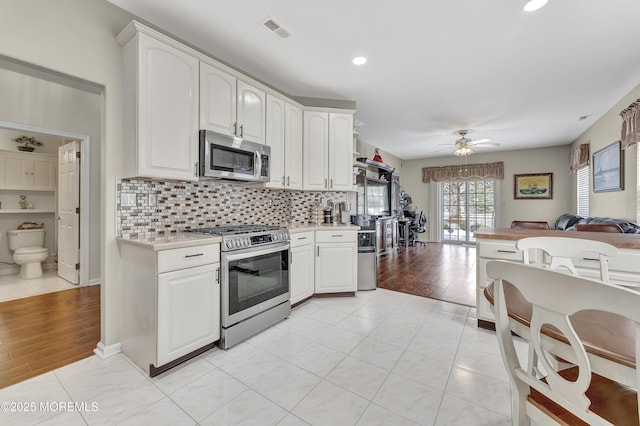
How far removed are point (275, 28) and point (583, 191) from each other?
6623 mm

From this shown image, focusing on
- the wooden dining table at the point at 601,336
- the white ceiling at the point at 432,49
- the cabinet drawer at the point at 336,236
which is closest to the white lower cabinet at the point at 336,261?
the cabinet drawer at the point at 336,236

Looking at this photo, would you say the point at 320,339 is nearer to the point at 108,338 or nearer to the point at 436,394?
the point at 436,394

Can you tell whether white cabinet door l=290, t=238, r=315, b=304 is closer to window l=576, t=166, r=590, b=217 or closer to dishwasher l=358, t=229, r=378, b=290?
dishwasher l=358, t=229, r=378, b=290

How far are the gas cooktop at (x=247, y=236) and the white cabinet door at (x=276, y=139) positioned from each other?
0.66m

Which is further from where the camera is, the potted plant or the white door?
the potted plant

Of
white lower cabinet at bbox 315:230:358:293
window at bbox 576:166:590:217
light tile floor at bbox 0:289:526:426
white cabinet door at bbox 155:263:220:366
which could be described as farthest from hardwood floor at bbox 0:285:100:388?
window at bbox 576:166:590:217

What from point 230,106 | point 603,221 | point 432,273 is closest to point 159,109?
point 230,106

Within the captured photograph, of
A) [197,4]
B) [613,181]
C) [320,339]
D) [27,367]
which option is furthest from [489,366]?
[613,181]

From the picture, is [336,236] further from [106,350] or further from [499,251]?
[106,350]

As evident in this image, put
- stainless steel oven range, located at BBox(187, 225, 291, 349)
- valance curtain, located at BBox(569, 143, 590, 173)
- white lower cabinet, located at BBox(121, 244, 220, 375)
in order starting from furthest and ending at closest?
valance curtain, located at BBox(569, 143, 590, 173)
stainless steel oven range, located at BBox(187, 225, 291, 349)
white lower cabinet, located at BBox(121, 244, 220, 375)

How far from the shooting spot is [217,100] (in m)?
2.40

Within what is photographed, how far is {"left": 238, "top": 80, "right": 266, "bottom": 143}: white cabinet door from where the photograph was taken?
2.61 meters

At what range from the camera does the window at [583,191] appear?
5.30 metres

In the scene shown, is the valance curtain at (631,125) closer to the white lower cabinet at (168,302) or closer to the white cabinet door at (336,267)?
the white cabinet door at (336,267)
